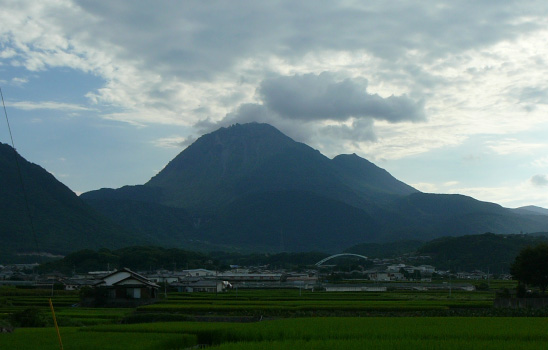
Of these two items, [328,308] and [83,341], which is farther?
[328,308]

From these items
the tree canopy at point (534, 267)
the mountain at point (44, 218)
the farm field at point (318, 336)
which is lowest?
the farm field at point (318, 336)

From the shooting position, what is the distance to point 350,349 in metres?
17.4

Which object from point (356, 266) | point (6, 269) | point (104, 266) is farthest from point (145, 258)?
point (356, 266)

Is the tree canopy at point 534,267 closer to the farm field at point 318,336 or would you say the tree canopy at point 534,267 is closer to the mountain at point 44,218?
the farm field at point 318,336

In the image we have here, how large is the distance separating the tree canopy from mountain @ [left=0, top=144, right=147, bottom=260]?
10560 centimetres

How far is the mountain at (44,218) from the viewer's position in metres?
132

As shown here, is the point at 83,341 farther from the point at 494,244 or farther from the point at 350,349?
the point at 494,244

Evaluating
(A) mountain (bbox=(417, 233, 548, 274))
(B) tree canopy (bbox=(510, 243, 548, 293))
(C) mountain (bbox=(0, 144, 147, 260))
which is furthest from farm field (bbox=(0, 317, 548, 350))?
(C) mountain (bbox=(0, 144, 147, 260))

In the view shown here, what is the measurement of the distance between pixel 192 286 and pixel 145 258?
4453cm

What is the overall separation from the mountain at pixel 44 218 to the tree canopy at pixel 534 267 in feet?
346

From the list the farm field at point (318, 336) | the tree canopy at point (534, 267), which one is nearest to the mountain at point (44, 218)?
the tree canopy at point (534, 267)

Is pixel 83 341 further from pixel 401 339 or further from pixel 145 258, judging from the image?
pixel 145 258

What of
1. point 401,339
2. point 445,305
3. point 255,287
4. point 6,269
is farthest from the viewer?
point 6,269

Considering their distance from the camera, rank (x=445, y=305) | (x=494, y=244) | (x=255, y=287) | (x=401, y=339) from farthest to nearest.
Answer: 1. (x=494, y=244)
2. (x=255, y=287)
3. (x=445, y=305)
4. (x=401, y=339)
